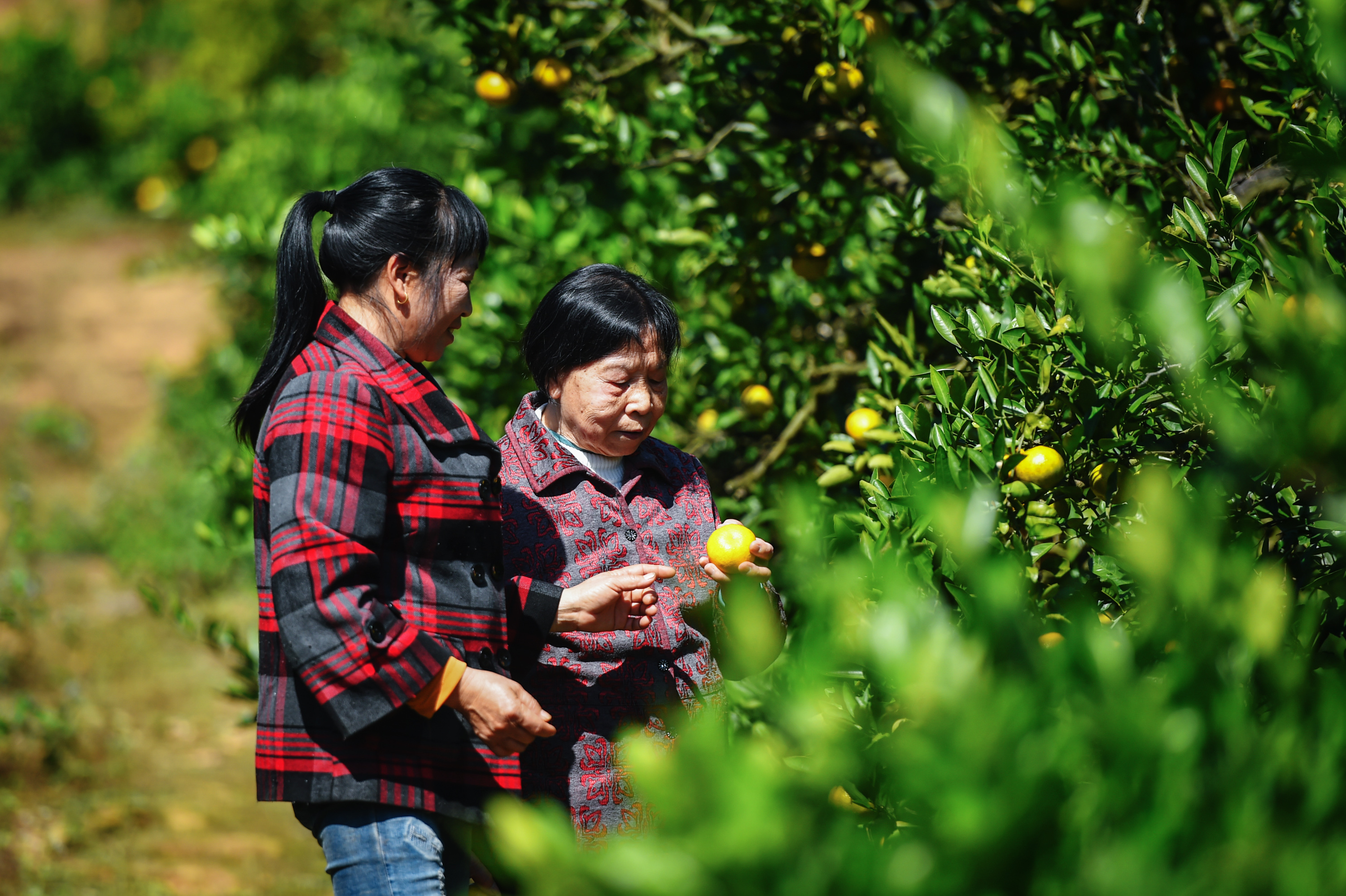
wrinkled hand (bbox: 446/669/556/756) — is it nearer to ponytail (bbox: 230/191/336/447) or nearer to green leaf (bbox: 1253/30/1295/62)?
ponytail (bbox: 230/191/336/447)

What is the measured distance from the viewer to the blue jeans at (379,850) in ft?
4.54

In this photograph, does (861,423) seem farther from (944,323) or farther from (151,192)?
(151,192)

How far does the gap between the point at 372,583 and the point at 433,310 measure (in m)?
0.40

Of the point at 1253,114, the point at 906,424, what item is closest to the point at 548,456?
the point at 906,424

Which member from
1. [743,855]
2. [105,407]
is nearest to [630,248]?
[743,855]

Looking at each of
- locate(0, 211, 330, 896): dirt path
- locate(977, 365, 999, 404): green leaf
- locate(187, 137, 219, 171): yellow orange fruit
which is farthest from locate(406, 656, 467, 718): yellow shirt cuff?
locate(187, 137, 219, 171): yellow orange fruit

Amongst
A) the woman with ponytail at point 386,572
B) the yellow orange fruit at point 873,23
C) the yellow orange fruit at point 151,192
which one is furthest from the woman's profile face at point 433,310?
the yellow orange fruit at point 151,192

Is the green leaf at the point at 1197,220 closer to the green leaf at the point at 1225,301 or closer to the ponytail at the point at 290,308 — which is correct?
the green leaf at the point at 1225,301

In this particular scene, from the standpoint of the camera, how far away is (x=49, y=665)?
14.9ft

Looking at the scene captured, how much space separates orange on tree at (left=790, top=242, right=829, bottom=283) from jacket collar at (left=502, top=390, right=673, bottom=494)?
703 mm

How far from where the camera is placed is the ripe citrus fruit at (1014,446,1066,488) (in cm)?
143

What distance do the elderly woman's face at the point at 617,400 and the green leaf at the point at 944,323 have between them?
0.43m

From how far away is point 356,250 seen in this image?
4.94 ft

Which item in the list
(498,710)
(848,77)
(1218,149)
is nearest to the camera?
(498,710)
